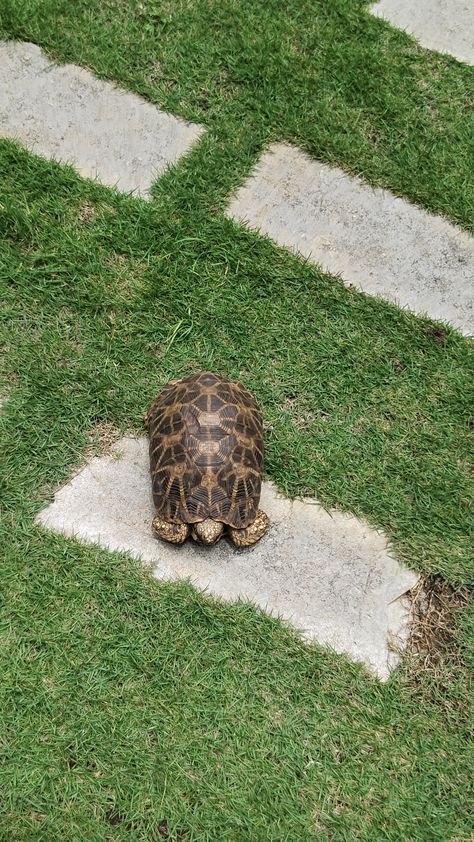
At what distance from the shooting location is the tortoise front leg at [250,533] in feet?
12.1

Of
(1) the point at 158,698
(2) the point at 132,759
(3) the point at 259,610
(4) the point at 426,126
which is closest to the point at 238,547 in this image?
(3) the point at 259,610

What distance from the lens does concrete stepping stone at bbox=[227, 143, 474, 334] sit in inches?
170

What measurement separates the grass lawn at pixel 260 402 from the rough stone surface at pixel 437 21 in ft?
A: 0.54

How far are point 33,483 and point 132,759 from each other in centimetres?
160

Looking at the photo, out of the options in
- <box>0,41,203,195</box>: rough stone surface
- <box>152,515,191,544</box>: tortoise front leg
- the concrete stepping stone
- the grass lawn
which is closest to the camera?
the grass lawn

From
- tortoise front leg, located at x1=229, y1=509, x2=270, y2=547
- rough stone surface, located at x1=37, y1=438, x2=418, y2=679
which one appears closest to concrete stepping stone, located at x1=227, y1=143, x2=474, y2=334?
rough stone surface, located at x1=37, y1=438, x2=418, y2=679

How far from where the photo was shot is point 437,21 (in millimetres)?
4789

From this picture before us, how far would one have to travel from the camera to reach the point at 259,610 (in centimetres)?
372

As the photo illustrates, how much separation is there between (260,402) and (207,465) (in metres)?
0.74

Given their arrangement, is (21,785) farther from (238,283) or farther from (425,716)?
(238,283)

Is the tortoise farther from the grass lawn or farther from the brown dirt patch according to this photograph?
the brown dirt patch

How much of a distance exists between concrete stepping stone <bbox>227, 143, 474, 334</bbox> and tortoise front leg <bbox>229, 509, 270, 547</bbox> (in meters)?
1.67

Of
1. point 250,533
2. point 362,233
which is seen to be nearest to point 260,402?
point 250,533

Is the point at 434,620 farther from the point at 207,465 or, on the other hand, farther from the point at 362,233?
the point at 362,233
